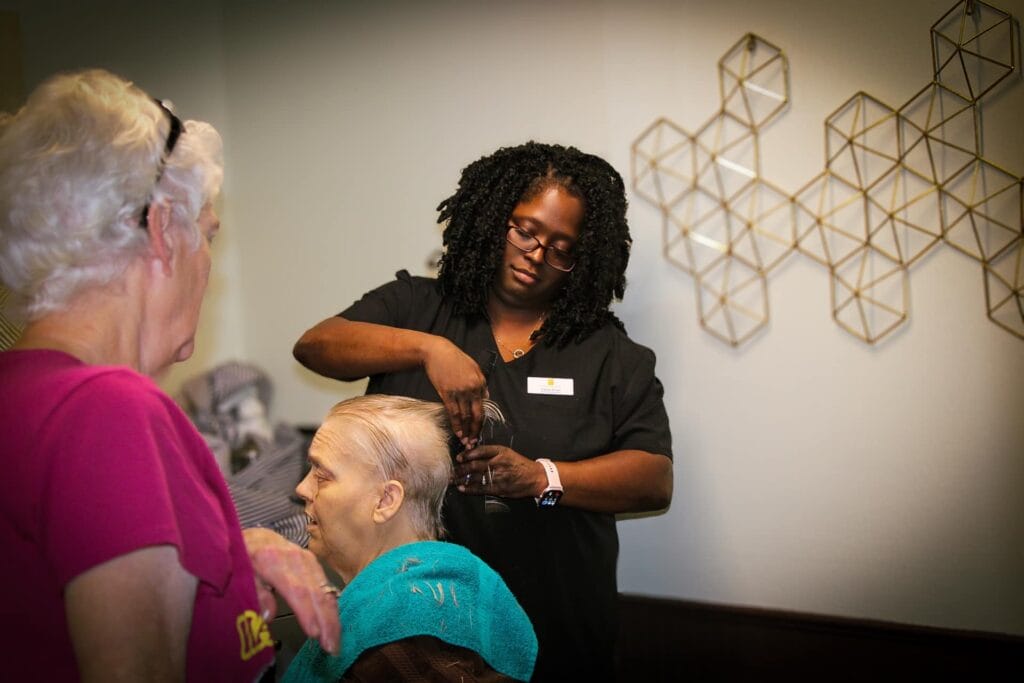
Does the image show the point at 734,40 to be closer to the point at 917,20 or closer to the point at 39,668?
the point at 917,20

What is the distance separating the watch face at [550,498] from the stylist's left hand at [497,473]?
2 centimetres

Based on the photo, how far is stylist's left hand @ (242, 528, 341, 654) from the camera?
1.06 m

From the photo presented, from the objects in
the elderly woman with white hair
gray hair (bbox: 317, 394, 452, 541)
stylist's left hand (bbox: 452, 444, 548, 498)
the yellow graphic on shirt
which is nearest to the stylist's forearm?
gray hair (bbox: 317, 394, 452, 541)

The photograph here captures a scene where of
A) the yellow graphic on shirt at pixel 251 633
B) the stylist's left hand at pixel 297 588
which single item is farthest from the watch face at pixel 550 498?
the yellow graphic on shirt at pixel 251 633

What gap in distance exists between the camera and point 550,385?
5.98 ft

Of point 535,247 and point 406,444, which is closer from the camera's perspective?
point 406,444

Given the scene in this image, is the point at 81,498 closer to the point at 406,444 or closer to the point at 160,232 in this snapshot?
the point at 160,232

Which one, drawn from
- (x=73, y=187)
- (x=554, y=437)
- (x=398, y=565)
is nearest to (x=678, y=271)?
(x=554, y=437)

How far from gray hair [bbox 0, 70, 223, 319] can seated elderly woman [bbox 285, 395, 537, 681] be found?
2.32 ft

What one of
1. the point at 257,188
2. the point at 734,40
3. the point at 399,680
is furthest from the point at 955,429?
the point at 257,188

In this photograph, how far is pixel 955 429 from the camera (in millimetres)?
2080

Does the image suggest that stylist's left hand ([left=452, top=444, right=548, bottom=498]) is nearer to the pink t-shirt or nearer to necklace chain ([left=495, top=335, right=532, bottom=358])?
necklace chain ([left=495, top=335, right=532, bottom=358])

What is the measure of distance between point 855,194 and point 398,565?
1.42 m

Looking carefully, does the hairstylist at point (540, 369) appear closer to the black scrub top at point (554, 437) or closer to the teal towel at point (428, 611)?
the black scrub top at point (554, 437)
